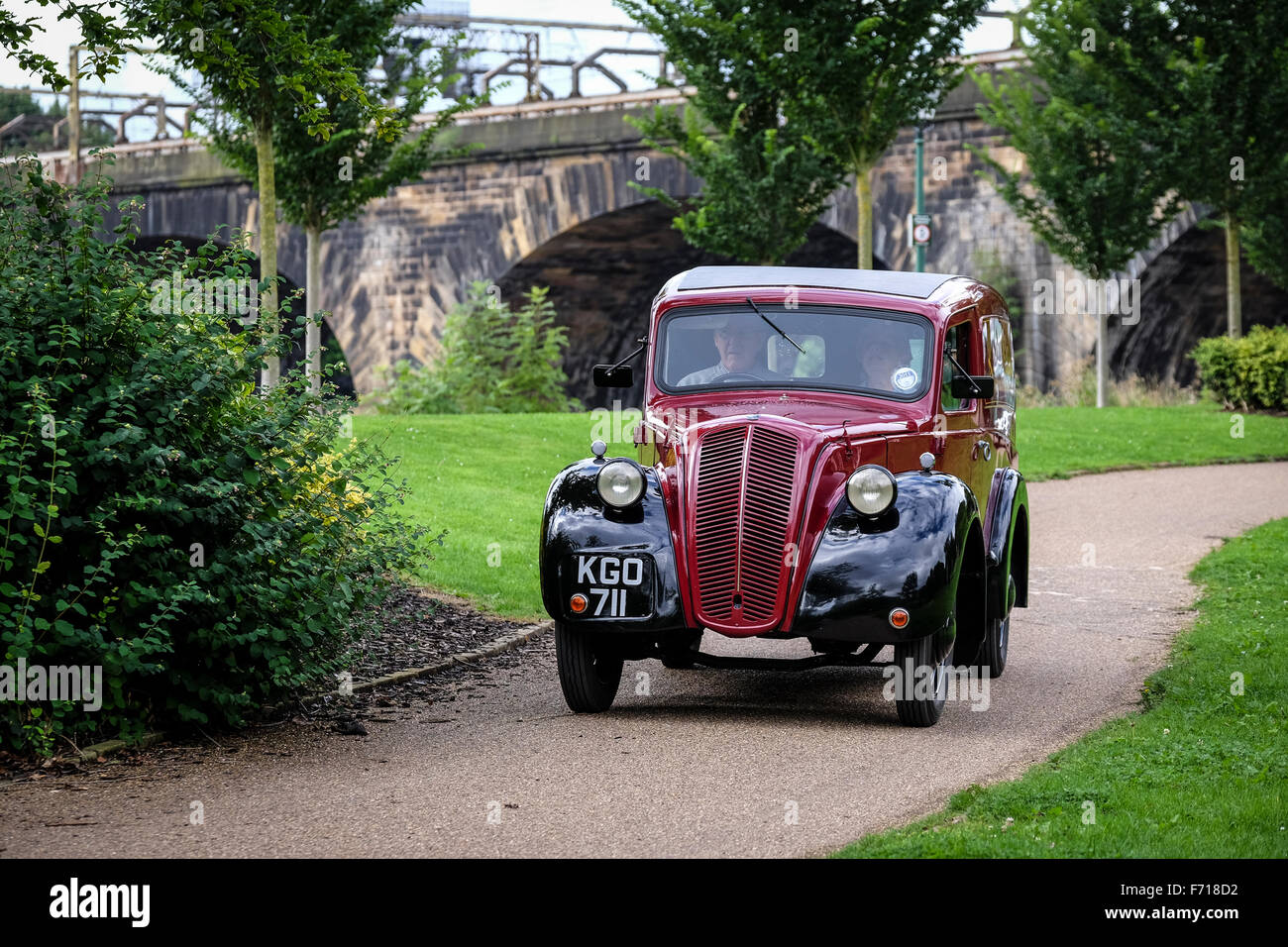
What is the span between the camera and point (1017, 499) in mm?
9141

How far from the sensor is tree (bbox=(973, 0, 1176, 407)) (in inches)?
935

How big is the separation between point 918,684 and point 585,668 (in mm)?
1548

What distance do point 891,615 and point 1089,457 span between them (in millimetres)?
13793

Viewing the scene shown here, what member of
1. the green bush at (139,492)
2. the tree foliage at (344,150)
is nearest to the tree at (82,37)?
the green bush at (139,492)

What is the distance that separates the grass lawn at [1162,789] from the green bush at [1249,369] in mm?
16938

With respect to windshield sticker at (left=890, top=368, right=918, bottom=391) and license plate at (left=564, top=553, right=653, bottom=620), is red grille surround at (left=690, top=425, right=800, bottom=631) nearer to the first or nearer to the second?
license plate at (left=564, top=553, right=653, bottom=620)

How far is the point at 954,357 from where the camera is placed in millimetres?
8406

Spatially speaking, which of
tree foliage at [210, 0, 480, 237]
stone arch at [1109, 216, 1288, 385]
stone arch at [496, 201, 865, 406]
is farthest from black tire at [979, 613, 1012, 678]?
stone arch at [496, 201, 865, 406]

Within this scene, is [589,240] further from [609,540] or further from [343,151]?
[609,540]

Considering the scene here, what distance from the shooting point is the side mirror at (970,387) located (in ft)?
26.8

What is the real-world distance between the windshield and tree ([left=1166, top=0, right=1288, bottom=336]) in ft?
54.2

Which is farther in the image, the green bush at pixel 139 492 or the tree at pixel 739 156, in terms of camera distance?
the tree at pixel 739 156

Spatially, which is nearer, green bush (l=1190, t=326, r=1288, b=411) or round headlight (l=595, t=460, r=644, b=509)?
round headlight (l=595, t=460, r=644, b=509)

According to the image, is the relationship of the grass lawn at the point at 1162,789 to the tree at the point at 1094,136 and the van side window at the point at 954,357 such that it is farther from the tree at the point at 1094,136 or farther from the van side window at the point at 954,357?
the tree at the point at 1094,136
